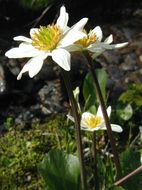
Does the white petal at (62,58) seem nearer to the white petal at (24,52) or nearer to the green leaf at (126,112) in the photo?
the white petal at (24,52)

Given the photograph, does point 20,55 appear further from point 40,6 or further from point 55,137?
point 40,6

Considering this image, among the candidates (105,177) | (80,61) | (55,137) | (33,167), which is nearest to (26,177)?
(33,167)

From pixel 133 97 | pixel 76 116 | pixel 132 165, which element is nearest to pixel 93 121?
pixel 132 165

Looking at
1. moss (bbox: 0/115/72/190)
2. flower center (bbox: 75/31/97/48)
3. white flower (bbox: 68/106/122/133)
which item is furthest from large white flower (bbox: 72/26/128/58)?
moss (bbox: 0/115/72/190)

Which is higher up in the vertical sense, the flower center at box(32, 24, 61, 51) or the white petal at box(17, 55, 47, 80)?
the flower center at box(32, 24, 61, 51)

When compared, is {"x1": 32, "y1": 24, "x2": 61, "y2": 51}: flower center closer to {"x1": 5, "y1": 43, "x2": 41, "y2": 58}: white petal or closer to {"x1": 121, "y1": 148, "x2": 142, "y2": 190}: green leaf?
{"x1": 5, "y1": 43, "x2": 41, "y2": 58}: white petal

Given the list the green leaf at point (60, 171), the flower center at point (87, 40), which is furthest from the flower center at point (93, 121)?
the flower center at point (87, 40)
